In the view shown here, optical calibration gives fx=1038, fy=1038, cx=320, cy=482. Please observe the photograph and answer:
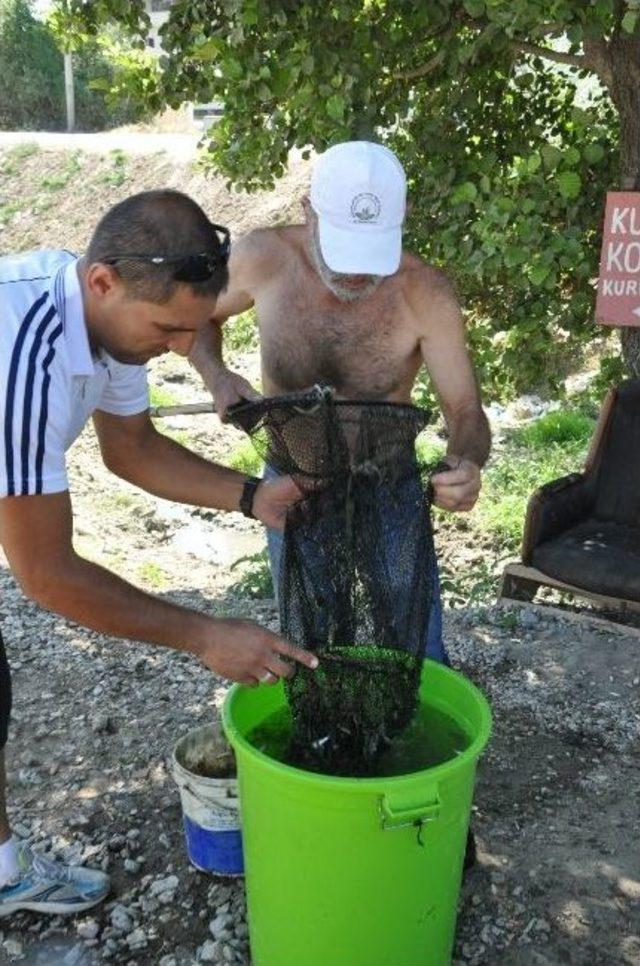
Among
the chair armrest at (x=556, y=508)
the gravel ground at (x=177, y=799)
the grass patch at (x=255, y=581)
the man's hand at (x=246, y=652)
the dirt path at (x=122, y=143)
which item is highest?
the dirt path at (x=122, y=143)

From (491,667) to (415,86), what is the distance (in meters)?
2.86

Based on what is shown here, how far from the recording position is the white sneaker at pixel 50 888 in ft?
9.04

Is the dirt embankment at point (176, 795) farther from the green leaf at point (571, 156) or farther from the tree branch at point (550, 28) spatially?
the tree branch at point (550, 28)

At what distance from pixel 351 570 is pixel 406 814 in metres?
0.63

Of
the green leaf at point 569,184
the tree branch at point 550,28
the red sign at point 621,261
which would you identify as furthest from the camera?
the red sign at point 621,261

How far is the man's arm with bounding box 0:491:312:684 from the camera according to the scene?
6.80 feet

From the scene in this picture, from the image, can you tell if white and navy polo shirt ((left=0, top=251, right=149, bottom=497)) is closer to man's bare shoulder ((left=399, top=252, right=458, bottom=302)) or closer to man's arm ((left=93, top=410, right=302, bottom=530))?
man's arm ((left=93, top=410, right=302, bottom=530))

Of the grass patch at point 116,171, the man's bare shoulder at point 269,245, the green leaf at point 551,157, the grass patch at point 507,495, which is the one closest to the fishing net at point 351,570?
the man's bare shoulder at point 269,245

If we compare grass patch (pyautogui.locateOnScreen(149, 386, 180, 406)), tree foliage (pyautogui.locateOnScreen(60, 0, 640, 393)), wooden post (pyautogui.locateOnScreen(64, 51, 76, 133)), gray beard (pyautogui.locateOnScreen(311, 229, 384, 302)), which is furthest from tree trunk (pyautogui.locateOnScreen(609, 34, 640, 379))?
wooden post (pyautogui.locateOnScreen(64, 51, 76, 133))

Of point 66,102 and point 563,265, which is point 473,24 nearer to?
point 563,265

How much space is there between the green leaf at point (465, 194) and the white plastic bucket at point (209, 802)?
266 centimetres

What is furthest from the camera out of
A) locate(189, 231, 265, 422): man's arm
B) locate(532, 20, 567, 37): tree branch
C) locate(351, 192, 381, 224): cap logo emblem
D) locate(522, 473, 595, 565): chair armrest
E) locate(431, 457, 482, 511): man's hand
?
locate(522, 473, 595, 565): chair armrest

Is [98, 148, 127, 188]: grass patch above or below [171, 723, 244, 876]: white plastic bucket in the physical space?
above

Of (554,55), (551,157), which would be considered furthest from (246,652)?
(554,55)
